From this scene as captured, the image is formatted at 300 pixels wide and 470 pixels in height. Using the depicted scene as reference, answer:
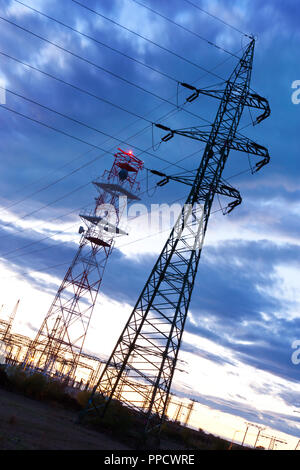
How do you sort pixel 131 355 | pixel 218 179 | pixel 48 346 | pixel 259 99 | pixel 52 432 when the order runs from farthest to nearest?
pixel 48 346, pixel 259 99, pixel 218 179, pixel 131 355, pixel 52 432

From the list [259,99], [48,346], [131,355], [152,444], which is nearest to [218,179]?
[259,99]

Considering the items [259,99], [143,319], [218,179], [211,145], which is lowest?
[143,319]

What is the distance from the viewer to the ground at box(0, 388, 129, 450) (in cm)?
1172

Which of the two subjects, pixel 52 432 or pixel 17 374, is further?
pixel 17 374

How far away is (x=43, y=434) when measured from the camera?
45.8 feet

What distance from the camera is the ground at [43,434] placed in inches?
461

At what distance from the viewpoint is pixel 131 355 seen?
64.0 ft

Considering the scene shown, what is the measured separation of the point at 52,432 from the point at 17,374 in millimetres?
12973
